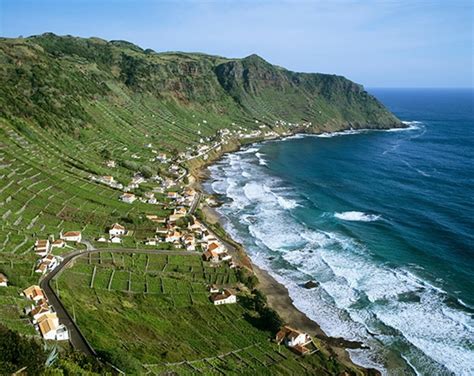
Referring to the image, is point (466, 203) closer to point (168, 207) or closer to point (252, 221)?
point (252, 221)

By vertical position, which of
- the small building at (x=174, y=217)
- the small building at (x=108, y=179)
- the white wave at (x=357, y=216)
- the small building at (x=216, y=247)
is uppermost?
the small building at (x=108, y=179)

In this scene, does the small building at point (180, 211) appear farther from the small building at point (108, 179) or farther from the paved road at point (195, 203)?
the small building at point (108, 179)

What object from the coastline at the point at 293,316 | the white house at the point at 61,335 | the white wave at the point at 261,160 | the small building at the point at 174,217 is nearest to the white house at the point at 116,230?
the small building at the point at 174,217

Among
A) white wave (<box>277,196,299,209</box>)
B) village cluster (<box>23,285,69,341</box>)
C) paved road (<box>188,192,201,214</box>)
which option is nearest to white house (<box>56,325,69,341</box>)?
village cluster (<box>23,285,69,341</box>)

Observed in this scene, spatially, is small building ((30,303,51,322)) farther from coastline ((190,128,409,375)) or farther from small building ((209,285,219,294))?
coastline ((190,128,409,375))

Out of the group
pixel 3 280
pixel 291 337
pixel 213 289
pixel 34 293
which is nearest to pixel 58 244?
pixel 3 280

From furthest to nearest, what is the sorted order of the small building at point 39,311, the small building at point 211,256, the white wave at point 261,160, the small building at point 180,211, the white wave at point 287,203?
the white wave at point 261,160
the white wave at point 287,203
the small building at point 180,211
the small building at point 211,256
the small building at point 39,311

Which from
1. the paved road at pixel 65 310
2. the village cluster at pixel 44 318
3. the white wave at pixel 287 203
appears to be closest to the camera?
the paved road at pixel 65 310
